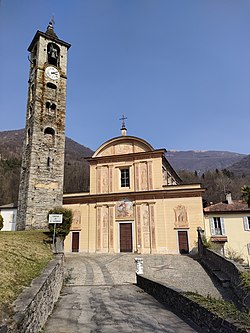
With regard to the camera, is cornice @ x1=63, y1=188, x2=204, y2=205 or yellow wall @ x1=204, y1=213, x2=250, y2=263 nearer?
yellow wall @ x1=204, y1=213, x2=250, y2=263

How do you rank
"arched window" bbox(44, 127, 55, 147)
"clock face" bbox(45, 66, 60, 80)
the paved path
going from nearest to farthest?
the paved path, "arched window" bbox(44, 127, 55, 147), "clock face" bbox(45, 66, 60, 80)

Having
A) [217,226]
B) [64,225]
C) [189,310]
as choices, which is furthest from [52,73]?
[189,310]

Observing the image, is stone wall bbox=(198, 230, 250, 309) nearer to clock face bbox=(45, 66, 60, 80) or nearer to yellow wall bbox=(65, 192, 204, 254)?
yellow wall bbox=(65, 192, 204, 254)

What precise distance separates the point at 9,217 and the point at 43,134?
1048 cm

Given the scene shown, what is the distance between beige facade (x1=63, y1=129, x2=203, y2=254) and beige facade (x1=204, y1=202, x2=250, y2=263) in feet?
7.09

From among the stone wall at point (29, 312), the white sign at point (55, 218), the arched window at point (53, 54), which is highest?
the arched window at point (53, 54)

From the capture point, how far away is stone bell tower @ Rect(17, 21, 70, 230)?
2120cm

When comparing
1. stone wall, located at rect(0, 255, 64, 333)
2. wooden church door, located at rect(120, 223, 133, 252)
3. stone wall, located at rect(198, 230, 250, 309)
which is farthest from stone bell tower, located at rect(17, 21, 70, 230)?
stone wall, located at rect(0, 255, 64, 333)

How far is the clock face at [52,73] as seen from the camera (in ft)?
82.0

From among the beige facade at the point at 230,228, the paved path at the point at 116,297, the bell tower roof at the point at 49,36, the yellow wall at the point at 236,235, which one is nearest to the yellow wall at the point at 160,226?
the beige facade at the point at 230,228

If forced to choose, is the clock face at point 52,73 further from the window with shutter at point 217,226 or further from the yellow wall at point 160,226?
the window with shutter at point 217,226

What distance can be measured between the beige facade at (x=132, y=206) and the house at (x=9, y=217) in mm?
7948

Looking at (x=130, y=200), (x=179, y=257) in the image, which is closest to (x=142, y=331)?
(x=179, y=257)

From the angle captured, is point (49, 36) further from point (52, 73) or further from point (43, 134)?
point (43, 134)
